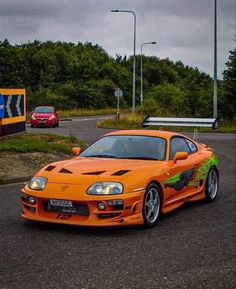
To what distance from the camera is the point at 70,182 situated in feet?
24.1

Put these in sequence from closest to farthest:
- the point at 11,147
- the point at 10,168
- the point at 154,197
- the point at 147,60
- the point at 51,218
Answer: the point at 51,218 → the point at 154,197 → the point at 10,168 → the point at 11,147 → the point at 147,60

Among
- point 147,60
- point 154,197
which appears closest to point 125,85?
point 147,60

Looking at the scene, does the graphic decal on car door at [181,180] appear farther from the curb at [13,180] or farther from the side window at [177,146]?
the curb at [13,180]

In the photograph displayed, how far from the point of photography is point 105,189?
7.21 meters

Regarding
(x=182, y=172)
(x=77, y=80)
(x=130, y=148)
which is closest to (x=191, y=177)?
(x=182, y=172)

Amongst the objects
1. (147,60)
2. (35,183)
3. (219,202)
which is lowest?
(219,202)

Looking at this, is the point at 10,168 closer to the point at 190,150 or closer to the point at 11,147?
the point at 11,147

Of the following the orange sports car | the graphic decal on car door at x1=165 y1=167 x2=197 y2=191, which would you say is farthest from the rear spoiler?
the orange sports car

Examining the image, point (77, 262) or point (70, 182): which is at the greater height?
point (70, 182)

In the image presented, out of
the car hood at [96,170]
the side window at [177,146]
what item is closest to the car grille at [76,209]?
the car hood at [96,170]

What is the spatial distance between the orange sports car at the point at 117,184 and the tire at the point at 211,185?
0.57 metres

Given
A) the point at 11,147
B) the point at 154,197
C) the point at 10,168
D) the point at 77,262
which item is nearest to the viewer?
the point at 77,262

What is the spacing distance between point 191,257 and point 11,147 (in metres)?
9.38

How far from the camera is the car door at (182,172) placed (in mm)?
8367
